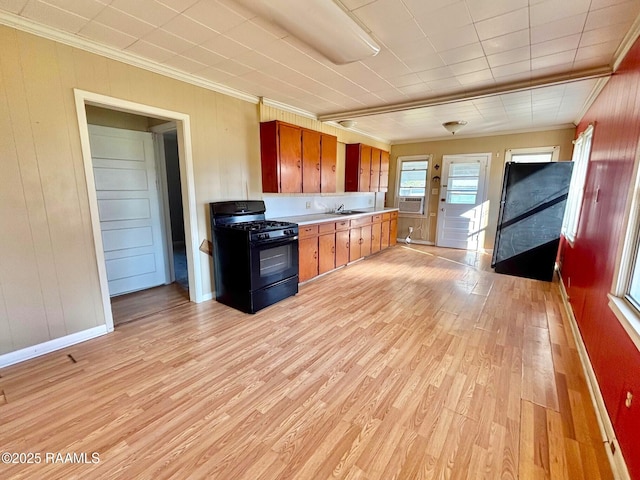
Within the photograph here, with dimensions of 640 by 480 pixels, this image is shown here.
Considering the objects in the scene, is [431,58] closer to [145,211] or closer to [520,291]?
[520,291]

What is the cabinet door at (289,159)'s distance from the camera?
151 inches

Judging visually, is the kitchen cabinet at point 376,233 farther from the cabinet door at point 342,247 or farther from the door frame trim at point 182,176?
the door frame trim at point 182,176

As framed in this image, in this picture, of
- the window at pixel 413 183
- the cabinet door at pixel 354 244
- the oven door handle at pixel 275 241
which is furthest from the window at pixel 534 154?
the oven door handle at pixel 275 241

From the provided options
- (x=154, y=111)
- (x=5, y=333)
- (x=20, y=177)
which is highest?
(x=154, y=111)

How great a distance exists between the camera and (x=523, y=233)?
4367 mm

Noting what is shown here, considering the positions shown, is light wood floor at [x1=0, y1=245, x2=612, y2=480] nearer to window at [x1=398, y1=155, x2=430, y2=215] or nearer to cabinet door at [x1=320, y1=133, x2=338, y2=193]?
cabinet door at [x1=320, y1=133, x2=338, y2=193]

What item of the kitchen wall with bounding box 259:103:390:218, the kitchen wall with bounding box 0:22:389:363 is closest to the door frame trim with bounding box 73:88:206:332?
the kitchen wall with bounding box 0:22:389:363

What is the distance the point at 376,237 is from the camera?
5.85 meters

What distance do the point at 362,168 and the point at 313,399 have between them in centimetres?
461

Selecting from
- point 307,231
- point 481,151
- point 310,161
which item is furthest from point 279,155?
point 481,151

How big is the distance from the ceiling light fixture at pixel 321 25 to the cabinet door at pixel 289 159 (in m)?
1.70

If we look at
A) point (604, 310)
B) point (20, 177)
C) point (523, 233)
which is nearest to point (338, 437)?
point (604, 310)

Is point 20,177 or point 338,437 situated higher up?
point 20,177

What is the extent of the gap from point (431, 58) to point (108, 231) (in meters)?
4.04
